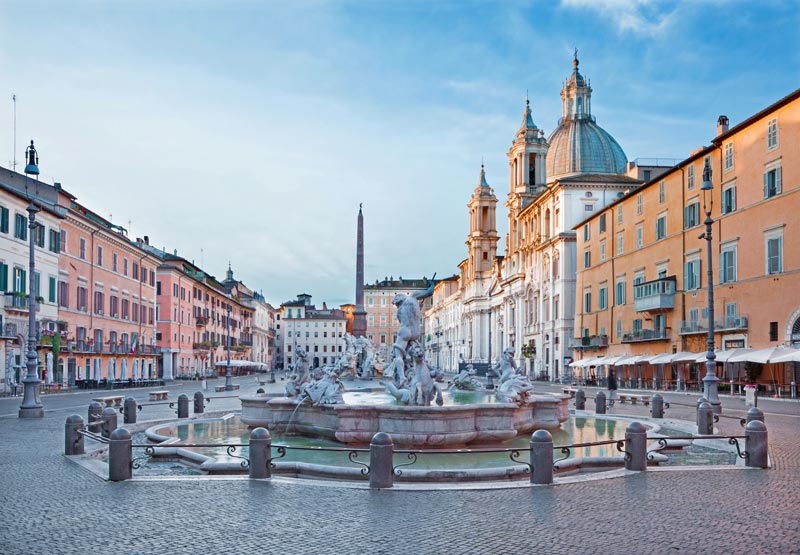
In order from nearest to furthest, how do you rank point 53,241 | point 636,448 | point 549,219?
1. point 636,448
2. point 53,241
3. point 549,219

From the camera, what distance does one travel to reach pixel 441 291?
493ft

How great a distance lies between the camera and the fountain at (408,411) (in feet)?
47.6

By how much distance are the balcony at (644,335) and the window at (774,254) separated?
1178 cm

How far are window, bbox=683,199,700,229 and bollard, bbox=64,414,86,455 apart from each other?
3872 cm

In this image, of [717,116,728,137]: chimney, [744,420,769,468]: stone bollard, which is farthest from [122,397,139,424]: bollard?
[717,116,728,137]: chimney

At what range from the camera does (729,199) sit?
41906 millimetres

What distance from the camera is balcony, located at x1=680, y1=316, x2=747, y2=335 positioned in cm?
3968

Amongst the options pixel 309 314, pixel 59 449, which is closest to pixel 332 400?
pixel 59 449

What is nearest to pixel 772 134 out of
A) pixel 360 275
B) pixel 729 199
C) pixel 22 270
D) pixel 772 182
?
pixel 772 182

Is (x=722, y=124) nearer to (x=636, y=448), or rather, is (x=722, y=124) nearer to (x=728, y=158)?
(x=728, y=158)

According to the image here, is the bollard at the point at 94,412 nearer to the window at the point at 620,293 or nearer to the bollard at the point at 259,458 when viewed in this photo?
the bollard at the point at 259,458

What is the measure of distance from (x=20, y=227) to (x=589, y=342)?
4078 centimetres

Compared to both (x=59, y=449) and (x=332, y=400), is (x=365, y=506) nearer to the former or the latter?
(x=332, y=400)

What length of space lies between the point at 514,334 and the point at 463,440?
7249cm
